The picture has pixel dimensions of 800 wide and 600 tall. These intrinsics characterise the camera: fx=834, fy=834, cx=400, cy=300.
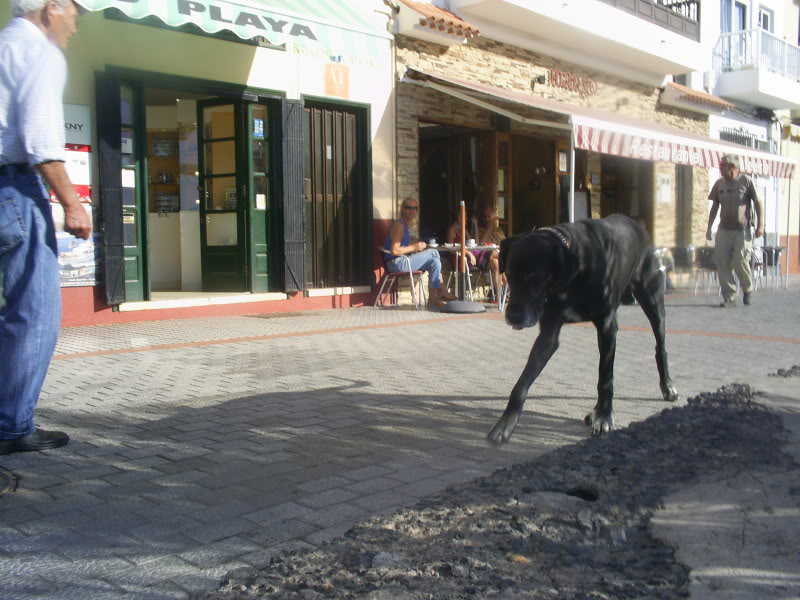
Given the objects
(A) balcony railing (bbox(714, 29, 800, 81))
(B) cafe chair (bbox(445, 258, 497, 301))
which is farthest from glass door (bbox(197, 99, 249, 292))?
(A) balcony railing (bbox(714, 29, 800, 81))

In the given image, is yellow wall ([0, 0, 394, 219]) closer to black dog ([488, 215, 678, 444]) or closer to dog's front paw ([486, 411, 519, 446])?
black dog ([488, 215, 678, 444])

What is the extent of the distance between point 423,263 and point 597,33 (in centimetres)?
731

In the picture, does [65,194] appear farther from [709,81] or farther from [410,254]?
[709,81]

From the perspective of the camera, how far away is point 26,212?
12.6ft

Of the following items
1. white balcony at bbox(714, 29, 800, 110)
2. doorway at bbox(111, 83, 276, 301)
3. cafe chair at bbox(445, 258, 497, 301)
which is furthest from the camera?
white balcony at bbox(714, 29, 800, 110)

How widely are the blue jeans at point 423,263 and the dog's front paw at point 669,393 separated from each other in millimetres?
6406

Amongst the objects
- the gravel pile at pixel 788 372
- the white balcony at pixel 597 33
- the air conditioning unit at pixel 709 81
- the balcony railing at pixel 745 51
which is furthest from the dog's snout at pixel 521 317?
the balcony railing at pixel 745 51

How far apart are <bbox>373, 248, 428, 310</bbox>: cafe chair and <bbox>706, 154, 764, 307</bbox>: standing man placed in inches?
172

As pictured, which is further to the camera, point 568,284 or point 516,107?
point 516,107

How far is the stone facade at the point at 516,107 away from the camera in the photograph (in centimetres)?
1297

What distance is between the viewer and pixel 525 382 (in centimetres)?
427

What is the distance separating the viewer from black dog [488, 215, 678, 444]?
3.99m

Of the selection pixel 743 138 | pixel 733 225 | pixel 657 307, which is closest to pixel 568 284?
pixel 657 307

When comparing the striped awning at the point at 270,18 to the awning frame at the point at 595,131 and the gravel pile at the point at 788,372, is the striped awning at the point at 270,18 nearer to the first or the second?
the awning frame at the point at 595,131
